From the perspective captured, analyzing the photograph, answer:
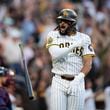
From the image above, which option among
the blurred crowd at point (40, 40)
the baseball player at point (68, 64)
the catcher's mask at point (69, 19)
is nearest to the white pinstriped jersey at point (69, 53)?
the baseball player at point (68, 64)

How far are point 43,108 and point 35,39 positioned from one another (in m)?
4.59

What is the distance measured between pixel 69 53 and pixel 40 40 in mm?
9474

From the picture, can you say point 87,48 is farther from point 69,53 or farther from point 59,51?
point 59,51

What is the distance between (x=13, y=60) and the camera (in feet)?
67.9

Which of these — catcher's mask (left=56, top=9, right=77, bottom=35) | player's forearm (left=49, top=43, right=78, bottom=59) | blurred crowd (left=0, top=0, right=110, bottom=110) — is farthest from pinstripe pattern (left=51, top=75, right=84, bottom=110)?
blurred crowd (left=0, top=0, right=110, bottom=110)

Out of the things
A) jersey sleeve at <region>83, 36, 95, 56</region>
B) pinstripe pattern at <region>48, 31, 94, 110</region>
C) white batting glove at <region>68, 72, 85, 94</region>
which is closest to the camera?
white batting glove at <region>68, 72, 85, 94</region>

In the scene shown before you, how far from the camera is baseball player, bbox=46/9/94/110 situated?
504 inches

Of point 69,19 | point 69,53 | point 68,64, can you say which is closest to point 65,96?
point 68,64

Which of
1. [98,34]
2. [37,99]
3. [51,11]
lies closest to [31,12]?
[51,11]

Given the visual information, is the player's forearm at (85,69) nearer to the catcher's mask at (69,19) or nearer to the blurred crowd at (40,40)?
the catcher's mask at (69,19)

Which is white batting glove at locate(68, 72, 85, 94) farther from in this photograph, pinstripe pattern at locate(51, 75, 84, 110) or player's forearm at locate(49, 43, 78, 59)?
player's forearm at locate(49, 43, 78, 59)

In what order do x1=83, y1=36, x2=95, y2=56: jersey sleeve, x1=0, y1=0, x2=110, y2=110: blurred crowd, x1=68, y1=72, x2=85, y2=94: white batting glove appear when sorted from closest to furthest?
1. x1=68, y1=72, x2=85, y2=94: white batting glove
2. x1=83, y1=36, x2=95, y2=56: jersey sleeve
3. x1=0, y1=0, x2=110, y2=110: blurred crowd

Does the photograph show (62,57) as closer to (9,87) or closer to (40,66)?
(9,87)

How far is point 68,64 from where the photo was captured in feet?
42.0
